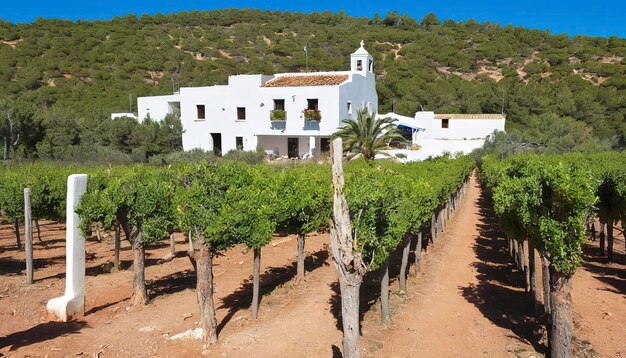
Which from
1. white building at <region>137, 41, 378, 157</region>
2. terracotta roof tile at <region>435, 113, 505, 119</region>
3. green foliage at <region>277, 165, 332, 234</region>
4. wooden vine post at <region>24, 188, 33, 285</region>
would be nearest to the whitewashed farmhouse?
white building at <region>137, 41, 378, 157</region>

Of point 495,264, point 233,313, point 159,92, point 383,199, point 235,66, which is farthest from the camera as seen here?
point 235,66

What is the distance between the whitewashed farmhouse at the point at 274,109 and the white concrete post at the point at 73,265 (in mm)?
22938

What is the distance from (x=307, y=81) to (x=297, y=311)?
25254 millimetres

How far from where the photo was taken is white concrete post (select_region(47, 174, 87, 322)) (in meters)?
10.1

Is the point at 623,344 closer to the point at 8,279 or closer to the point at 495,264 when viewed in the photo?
the point at 495,264

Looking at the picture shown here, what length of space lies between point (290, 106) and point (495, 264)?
21100mm

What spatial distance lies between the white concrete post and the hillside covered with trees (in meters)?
21.5

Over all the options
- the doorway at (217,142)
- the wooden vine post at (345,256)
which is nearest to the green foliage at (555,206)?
the wooden vine post at (345,256)

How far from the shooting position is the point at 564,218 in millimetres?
7688

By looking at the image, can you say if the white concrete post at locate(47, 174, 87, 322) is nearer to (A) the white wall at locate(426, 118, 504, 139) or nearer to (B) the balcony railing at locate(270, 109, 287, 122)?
(B) the balcony railing at locate(270, 109, 287, 122)

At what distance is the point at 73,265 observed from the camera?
10.2m

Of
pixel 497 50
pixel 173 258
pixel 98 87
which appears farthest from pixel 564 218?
pixel 497 50

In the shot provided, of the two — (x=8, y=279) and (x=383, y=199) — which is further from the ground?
(x=383, y=199)

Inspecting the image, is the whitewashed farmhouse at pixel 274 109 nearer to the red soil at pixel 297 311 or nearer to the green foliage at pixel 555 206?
the red soil at pixel 297 311
